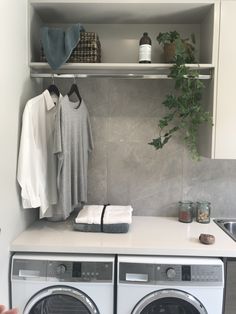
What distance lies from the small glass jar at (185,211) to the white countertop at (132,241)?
A: 0.30ft

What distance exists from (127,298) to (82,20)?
1.89 metres

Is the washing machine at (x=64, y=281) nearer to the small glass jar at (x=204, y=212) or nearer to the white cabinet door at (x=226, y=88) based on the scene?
the small glass jar at (x=204, y=212)

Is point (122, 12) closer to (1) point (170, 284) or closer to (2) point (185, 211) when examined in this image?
(2) point (185, 211)

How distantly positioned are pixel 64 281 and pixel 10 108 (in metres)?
1.01

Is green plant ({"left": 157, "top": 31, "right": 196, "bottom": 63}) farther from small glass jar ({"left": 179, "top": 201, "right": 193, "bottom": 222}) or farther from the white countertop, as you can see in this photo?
the white countertop

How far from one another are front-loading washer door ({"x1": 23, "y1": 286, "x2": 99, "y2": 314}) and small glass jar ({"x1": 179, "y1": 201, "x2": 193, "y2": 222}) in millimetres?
879

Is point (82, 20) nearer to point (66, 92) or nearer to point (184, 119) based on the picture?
point (66, 92)

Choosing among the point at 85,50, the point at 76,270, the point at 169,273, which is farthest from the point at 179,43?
the point at 76,270

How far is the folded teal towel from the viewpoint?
1853 millimetres

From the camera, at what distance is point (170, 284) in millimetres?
1633

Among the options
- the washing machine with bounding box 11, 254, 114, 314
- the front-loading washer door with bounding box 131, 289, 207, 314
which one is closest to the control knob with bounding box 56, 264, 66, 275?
the washing machine with bounding box 11, 254, 114, 314

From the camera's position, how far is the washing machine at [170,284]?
1.62 meters

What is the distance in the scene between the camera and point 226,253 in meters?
1.65

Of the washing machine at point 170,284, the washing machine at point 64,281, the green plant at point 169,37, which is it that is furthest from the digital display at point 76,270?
the green plant at point 169,37
